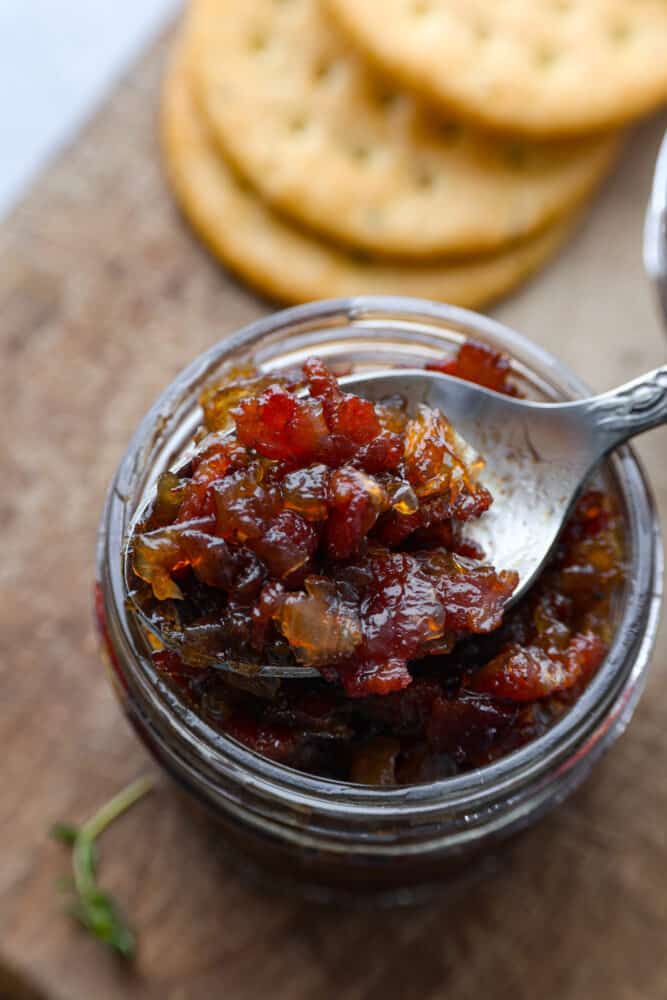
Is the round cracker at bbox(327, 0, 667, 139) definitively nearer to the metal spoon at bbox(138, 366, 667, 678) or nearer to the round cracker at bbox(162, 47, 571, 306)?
the round cracker at bbox(162, 47, 571, 306)

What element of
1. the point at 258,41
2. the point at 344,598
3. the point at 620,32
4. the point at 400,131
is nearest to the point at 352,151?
the point at 400,131

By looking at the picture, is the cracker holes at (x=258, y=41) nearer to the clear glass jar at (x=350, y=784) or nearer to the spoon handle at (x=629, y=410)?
the clear glass jar at (x=350, y=784)

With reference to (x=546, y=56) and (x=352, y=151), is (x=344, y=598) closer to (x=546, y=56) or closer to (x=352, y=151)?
(x=352, y=151)

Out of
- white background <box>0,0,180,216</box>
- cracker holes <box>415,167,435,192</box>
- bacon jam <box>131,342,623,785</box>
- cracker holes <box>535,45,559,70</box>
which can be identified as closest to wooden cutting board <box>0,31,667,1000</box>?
cracker holes <box>415,167,435,192</box>

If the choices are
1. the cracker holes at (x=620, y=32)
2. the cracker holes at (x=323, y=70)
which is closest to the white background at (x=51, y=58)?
the cracker holes at (x=323, y=70)

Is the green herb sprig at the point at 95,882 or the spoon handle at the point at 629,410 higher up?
the spoon handle at the point at 629,410

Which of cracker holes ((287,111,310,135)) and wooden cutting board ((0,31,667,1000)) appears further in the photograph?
cracker holes ((287,111,310,135))
